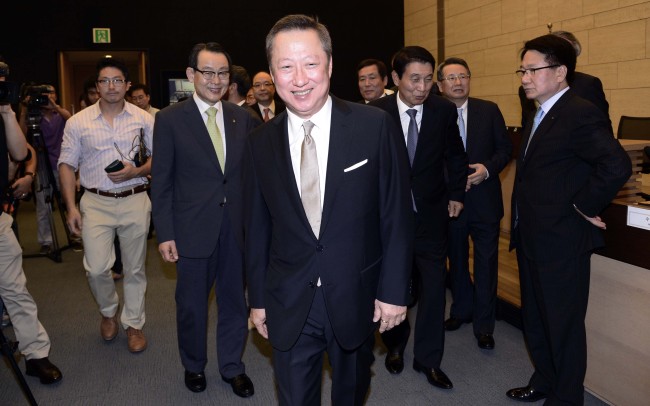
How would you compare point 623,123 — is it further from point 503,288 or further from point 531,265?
point 531,265

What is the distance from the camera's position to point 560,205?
2703mm

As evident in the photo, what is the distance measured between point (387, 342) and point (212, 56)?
1.93 meters

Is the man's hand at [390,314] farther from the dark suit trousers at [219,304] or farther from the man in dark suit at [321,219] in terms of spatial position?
the dark suit trousers at [219,304]

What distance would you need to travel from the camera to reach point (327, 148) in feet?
6.70

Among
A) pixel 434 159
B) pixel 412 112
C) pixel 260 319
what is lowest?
pixel 260 319

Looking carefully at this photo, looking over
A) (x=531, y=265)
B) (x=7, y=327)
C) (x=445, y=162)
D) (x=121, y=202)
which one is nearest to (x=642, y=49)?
(x=445, y=162)

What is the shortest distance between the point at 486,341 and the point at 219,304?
1706 mm

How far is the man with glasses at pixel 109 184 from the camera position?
3.73 metres

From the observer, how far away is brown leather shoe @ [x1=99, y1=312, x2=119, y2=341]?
409cm

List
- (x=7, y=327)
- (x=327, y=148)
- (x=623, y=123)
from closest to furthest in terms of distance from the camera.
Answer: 1. (x=327, y=148)
2. (x=7, y=327)
3. (x=623, y=123)

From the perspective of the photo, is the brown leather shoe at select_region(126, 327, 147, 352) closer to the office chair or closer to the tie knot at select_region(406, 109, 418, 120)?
the tie knot at select_region(406, 109, 418, 120)

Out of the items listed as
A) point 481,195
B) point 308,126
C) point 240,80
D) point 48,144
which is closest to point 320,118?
point 308,126

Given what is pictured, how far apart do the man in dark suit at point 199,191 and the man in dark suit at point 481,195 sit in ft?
5.10

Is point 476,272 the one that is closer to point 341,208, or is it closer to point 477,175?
point 477,175
